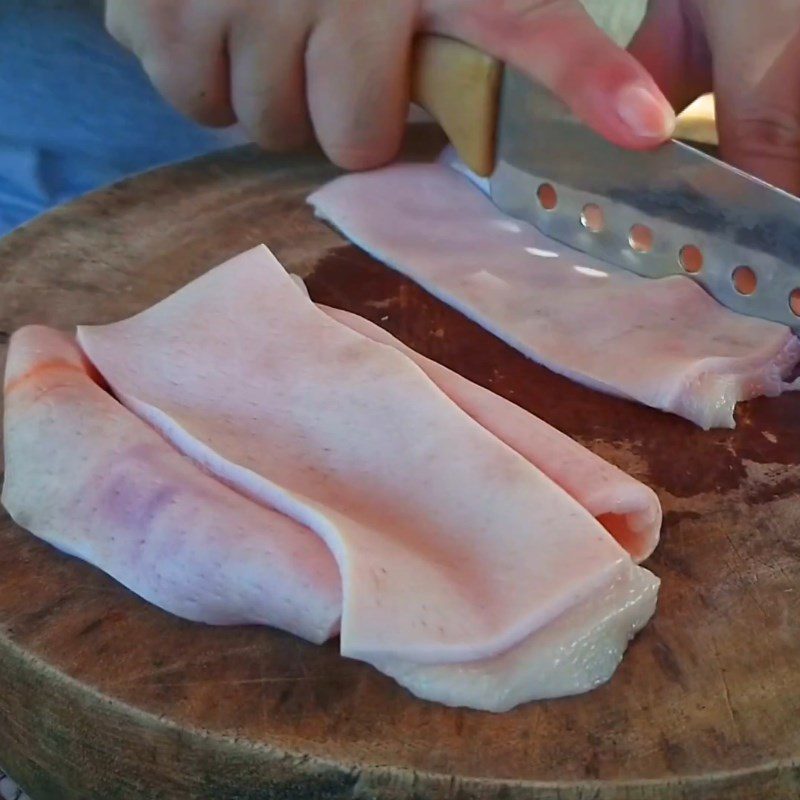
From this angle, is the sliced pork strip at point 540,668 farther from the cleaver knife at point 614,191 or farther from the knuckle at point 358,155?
the knuckle at point 358,155

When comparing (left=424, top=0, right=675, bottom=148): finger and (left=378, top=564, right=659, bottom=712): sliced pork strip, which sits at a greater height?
(left=424, top=0, right=675, bottom=148): finger

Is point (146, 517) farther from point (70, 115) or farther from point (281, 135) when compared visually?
point (70, 115)

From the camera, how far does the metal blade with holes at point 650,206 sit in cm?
127

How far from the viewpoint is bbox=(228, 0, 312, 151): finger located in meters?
1.57

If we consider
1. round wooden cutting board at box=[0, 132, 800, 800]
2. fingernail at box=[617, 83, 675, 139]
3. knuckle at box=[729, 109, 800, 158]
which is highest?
fingernail at box=[617, 83, 675, 139]

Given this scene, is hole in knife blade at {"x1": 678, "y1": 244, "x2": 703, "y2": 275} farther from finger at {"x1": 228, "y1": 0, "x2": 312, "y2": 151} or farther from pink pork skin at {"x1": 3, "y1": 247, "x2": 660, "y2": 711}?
finger at {"x1": 228, "y1": 0, "x2": 312, "y2": 151}

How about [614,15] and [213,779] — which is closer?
[213,779]

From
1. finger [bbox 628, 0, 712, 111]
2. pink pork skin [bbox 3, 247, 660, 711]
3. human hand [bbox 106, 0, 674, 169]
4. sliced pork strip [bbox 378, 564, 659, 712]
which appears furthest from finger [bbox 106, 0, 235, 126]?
sliced pork strip [bbox 378, 564, 659, 712]

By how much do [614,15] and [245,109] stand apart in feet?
2.56

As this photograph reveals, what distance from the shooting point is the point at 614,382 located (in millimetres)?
1190

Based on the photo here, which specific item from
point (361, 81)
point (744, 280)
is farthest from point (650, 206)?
point (361, 81)

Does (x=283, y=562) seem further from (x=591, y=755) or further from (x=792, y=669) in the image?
(x=792, y=669)

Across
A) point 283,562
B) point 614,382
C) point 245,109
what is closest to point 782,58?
point 614,382

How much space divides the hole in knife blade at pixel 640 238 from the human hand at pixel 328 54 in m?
0.15
